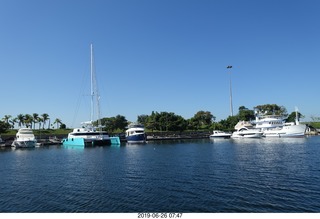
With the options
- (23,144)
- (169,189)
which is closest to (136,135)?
(23,144)

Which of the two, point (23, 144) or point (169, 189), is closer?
point (169, 189)

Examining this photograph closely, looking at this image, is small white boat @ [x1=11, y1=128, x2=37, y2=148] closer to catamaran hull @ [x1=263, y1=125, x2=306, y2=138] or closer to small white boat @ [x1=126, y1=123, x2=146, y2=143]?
small white boat @ [x1=126, y1=123, x2=146, y2=143]

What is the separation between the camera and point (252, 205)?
19.3 metres

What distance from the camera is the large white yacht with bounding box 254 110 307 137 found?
109000 mm

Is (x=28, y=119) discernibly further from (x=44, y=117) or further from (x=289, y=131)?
(x=289, y=131)

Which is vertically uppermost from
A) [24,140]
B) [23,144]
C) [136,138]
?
[24,140]

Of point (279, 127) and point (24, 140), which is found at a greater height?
point (279, 127)

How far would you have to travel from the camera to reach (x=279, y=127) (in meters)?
115

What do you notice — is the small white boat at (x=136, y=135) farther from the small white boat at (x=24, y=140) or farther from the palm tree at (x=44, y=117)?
the palm tree at (x=44, y=117)

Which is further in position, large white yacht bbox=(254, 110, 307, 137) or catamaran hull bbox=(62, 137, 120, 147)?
large white yacht bbox=(254, 110, 307, 137)

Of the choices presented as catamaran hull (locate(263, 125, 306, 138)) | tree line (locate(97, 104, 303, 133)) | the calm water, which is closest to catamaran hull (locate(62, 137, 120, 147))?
tree line (locate(97, 104, 303, 133))

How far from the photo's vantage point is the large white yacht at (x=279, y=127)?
358 ft

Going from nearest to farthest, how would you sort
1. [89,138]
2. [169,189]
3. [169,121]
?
[169,189]
[89,138]
[169,121]

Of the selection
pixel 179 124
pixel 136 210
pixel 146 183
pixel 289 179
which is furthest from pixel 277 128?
pixel 136 210
